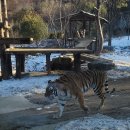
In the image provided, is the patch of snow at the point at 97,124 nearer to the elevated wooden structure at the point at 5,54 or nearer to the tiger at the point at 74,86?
the tiger at the point at 74,86

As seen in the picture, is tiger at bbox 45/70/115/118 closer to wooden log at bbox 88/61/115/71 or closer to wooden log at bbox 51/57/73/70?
wooden log at bbox 88/61/115/71

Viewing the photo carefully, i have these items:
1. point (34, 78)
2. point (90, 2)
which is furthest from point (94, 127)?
point (90, 2)

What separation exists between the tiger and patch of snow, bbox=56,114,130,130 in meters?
0.62

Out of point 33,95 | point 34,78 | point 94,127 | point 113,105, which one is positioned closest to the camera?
point 94,127

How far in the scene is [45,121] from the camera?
852cm

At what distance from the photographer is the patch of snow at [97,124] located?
7.62m

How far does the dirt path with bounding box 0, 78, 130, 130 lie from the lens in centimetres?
825

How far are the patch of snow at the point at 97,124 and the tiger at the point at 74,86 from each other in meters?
0.62

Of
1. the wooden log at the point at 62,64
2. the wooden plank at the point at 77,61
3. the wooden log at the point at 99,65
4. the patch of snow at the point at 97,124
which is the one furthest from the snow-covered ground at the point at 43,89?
the wooden log at the point at 62,64

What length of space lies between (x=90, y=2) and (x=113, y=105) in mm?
26683

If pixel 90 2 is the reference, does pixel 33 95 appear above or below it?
below

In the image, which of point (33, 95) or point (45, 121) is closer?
point (45, 121)

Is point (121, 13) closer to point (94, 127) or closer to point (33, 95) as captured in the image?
point (33, 95)

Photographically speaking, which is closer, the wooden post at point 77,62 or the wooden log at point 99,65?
the wooden log at point 99,65
